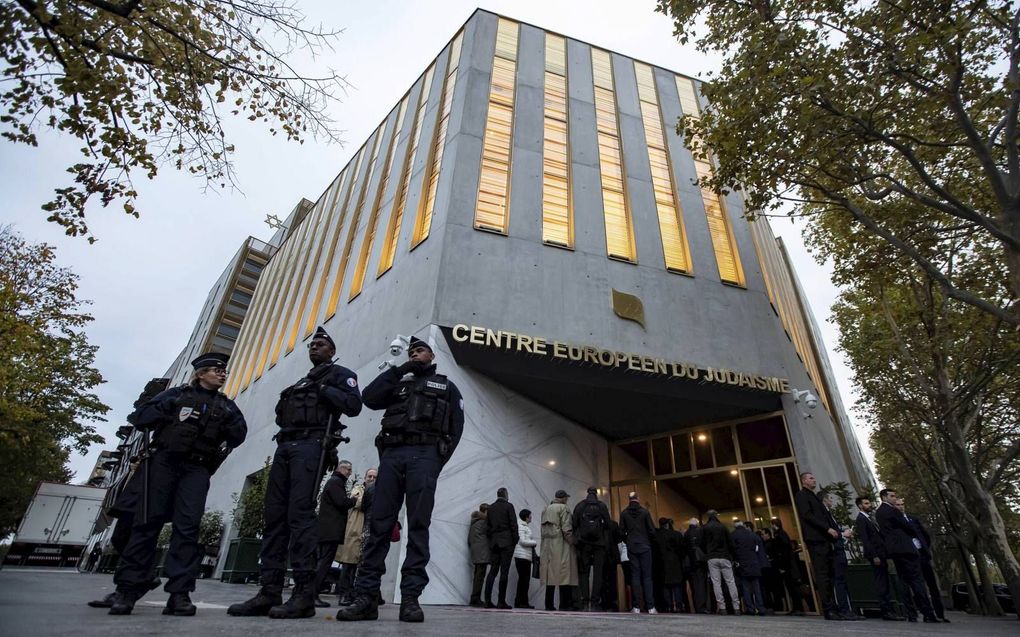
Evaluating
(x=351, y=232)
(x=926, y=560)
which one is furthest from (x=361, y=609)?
(x=351, y=232)

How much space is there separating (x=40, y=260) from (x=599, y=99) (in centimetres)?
1907

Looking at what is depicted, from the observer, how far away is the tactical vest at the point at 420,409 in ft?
13.4

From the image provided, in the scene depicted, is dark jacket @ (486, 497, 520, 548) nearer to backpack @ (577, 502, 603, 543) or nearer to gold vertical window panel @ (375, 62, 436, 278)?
backpack @ (577, 502, 603, 543)

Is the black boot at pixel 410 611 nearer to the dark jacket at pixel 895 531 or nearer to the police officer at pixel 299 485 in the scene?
the police officer at pixel 299 485

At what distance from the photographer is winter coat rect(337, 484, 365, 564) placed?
743 cm

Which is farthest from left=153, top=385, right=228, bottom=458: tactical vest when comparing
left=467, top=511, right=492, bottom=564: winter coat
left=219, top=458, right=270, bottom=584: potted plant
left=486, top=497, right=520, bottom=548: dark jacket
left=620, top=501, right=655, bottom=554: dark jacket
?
left=219, top=458, right=270, bottom=584: potted plant

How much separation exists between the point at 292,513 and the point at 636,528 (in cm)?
611

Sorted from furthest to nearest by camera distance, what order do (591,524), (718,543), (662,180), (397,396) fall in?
(662,180) → (718,543) → (591,524) → (397,396)

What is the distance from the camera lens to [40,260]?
58.3 ft

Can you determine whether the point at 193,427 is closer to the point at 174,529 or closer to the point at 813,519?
the point at 174,529

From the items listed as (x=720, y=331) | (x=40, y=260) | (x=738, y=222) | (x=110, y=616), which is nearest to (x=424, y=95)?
(x=738, y=222)

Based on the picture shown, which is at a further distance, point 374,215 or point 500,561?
point 374,215

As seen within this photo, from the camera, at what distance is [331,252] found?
18125 millimetres

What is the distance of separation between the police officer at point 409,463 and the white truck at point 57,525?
2106 cm
